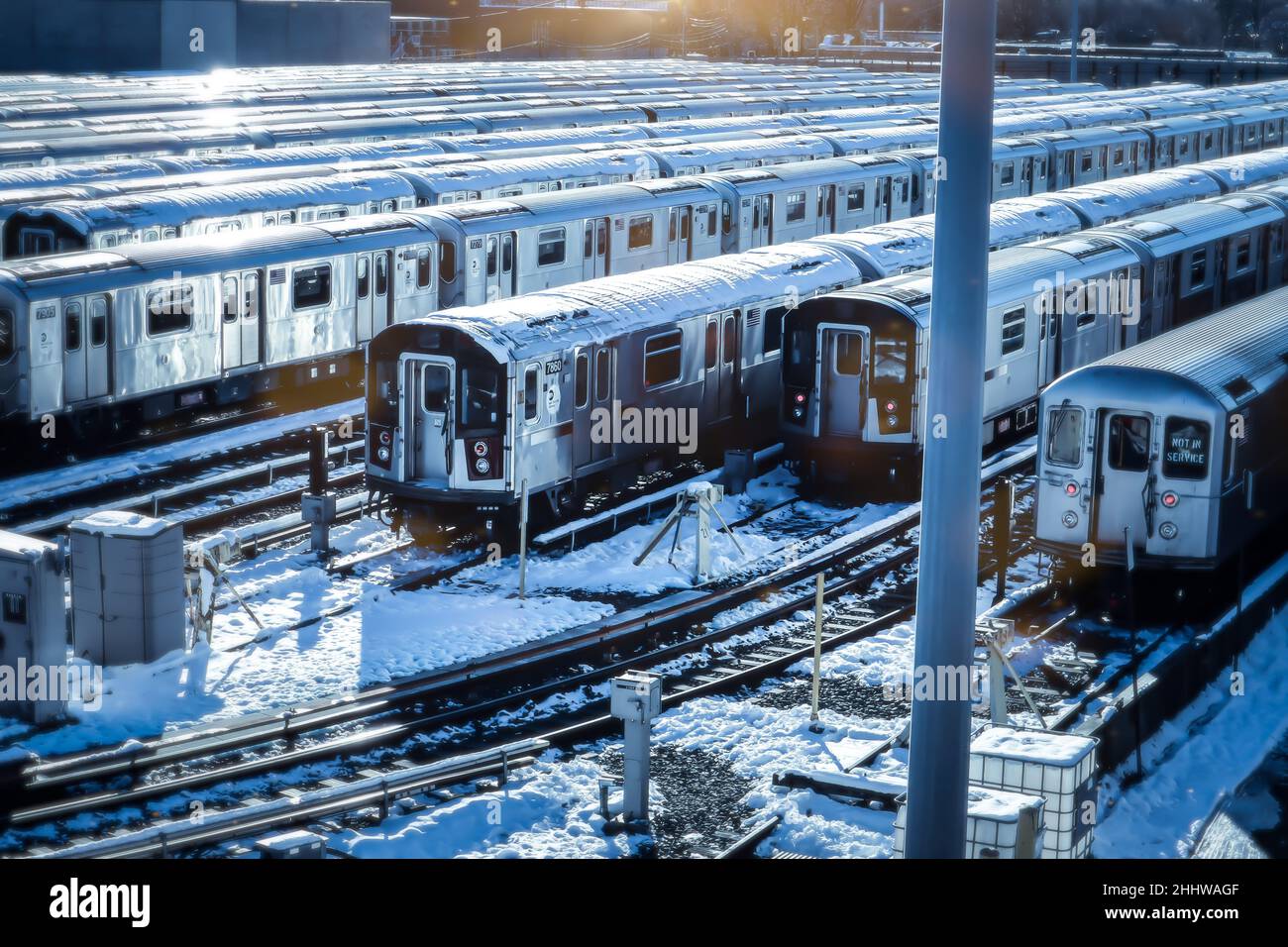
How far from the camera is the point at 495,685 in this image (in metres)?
16.9

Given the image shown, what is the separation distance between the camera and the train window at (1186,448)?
18828mm

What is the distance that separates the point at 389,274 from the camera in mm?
29641

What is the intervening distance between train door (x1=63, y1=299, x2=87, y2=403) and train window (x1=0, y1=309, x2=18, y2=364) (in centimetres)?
82

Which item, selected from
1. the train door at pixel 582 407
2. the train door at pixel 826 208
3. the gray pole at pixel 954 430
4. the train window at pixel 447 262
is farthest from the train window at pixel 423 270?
the gray pole at pixel 954 430

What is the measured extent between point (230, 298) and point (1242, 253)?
20971 mm

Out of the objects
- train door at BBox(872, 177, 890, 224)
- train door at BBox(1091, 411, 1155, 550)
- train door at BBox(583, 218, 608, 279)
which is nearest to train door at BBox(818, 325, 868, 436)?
train door at BBox(1091, 411, 1155, 550)

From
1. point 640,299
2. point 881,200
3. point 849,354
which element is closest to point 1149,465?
point 849,354

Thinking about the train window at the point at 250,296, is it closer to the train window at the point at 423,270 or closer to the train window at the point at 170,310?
the train window at the point at 170,310

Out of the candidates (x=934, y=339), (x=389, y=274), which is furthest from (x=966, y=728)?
(x=389, y=274)

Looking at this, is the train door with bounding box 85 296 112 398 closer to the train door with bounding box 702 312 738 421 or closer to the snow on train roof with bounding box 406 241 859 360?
the snow on train roof with bounding box 406 241 859 360

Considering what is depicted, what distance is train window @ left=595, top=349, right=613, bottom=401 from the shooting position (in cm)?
2234
